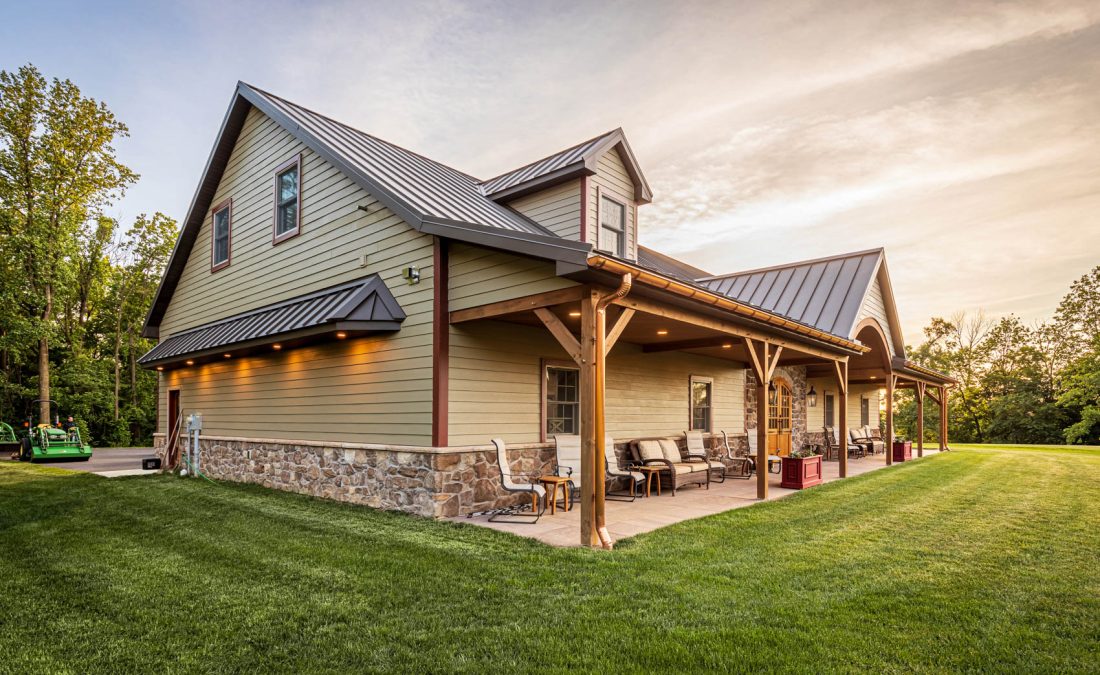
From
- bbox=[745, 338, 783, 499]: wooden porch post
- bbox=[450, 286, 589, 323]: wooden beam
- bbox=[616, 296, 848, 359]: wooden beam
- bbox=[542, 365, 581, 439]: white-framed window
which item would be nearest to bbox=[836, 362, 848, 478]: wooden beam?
bbox=[616, 296, 848, 359]: wooden beam

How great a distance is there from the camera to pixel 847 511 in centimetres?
804

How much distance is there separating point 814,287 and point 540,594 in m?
14.6

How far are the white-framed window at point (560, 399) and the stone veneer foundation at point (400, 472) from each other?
0.56 metres

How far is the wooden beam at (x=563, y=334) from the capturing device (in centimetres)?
614

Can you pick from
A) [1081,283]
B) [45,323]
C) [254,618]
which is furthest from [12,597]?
[1081,283]

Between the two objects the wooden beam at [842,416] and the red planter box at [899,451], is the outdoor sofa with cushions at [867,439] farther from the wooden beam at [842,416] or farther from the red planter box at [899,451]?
the wooden beam at [842,416]

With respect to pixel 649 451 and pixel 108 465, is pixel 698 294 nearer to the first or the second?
pixel 649 451

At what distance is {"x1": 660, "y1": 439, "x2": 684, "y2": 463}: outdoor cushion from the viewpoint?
10785 mm

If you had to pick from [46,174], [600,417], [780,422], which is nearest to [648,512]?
[600,417]

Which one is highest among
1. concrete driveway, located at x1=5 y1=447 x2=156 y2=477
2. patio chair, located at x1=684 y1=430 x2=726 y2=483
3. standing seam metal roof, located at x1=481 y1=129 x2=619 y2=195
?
standing seam metal roof, located at x1=481 y1=129 x2=619 y2=195

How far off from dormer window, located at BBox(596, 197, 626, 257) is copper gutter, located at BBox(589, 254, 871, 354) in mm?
2637

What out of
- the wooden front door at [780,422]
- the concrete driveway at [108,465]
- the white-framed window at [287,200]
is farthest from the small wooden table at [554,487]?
the concrete driveway at [108,465]

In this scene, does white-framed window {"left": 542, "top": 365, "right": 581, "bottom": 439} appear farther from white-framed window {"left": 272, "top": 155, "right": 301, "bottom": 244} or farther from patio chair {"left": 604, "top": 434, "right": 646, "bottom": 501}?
white-framed window {"left": 272, "top": 155, "right": 301, "bottom": 244}

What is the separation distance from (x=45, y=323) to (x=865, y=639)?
23.4 metres
